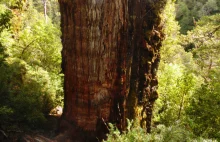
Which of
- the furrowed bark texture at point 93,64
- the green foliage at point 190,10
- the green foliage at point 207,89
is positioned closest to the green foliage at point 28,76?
the furrowed bark texture at point 93,64

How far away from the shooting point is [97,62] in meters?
4.77

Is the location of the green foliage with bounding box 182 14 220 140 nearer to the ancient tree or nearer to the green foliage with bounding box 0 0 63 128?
the ancient tree

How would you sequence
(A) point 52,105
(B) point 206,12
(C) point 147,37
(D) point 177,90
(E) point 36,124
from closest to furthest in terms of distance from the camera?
1. (E) point 36,124
2. (C) point 147,37
3. (A) point 52,105
4. (D) point 177,90
5. (B) point 206,12

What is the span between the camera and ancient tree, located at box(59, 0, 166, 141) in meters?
4.52

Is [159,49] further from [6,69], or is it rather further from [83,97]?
[6,69]

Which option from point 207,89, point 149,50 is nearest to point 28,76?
point 149,50

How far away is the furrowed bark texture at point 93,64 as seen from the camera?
4.51m

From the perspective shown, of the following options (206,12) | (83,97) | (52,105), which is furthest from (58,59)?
(206,12)

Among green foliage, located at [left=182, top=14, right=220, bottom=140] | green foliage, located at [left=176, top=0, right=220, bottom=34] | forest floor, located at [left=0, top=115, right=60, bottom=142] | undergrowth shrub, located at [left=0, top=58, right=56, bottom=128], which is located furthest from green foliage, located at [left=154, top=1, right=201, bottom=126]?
green foliage, located at [left=176, top=0, right=220, bottom=34]

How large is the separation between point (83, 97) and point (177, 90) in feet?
24.7

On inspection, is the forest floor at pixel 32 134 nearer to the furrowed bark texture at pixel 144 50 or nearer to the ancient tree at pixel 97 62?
the ancient tree at pixel 97 62

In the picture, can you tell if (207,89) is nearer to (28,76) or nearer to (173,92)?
(173,92)

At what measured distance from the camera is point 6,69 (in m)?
5.21

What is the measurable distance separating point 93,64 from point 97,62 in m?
0.09
